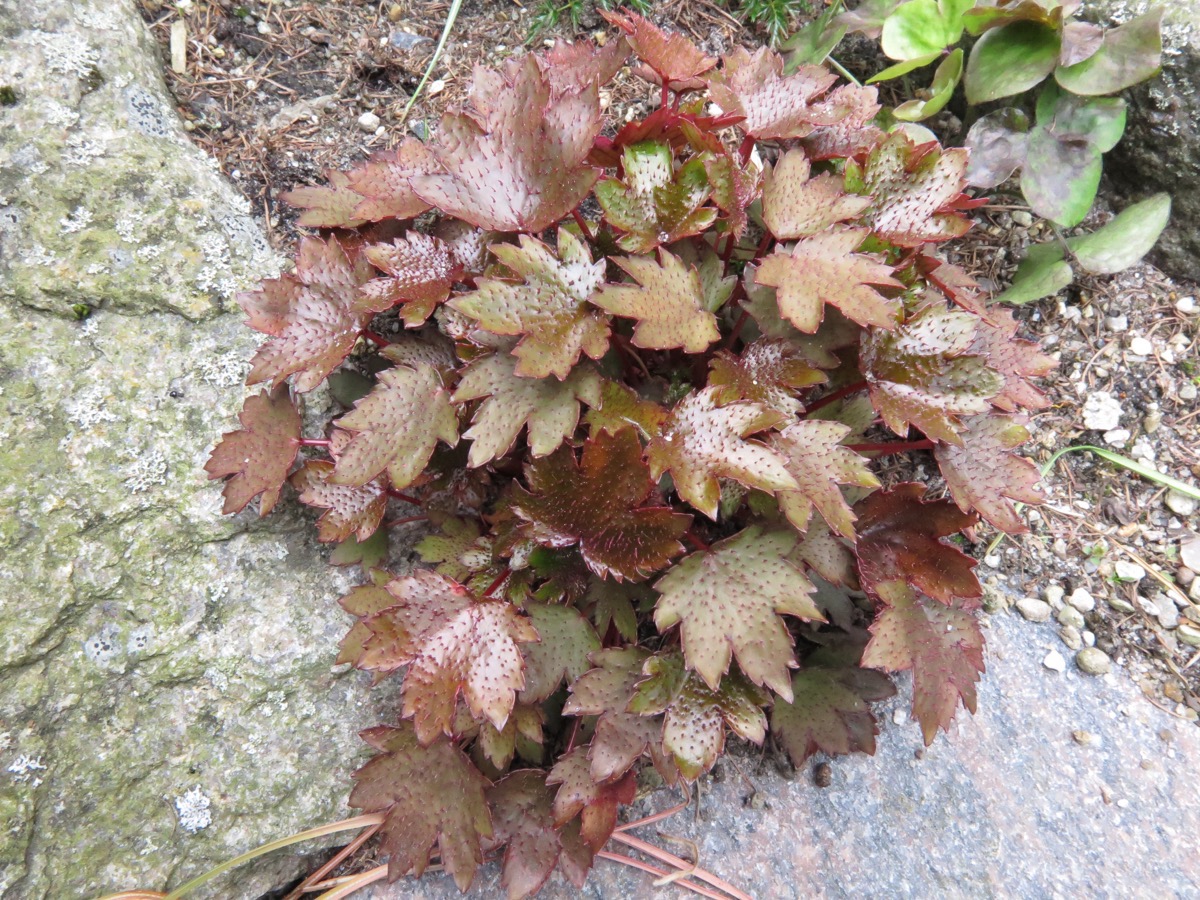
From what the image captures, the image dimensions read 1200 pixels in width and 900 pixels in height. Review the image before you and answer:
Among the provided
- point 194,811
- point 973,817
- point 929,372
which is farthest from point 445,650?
point 973,817

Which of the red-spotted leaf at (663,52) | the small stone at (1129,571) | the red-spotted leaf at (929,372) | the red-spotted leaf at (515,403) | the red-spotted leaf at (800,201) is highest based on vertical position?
the red-spotted leaf at (663,52)

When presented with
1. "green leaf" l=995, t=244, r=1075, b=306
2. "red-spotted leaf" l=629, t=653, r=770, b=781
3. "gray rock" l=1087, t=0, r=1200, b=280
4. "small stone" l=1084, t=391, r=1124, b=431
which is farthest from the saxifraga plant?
"gray rock" l=1087, t=0, r=1200, b=280

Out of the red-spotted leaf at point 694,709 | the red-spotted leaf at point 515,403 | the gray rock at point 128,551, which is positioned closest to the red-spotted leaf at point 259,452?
the gray rock at point 128,551

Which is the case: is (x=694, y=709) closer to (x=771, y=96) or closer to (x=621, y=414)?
(x=621, y=414)

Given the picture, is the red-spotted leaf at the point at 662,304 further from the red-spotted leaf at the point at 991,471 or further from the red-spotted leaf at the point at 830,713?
the red-spotted leaf at the point at 830,713

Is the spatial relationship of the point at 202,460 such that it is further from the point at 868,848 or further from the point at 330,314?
the point at 868,848
